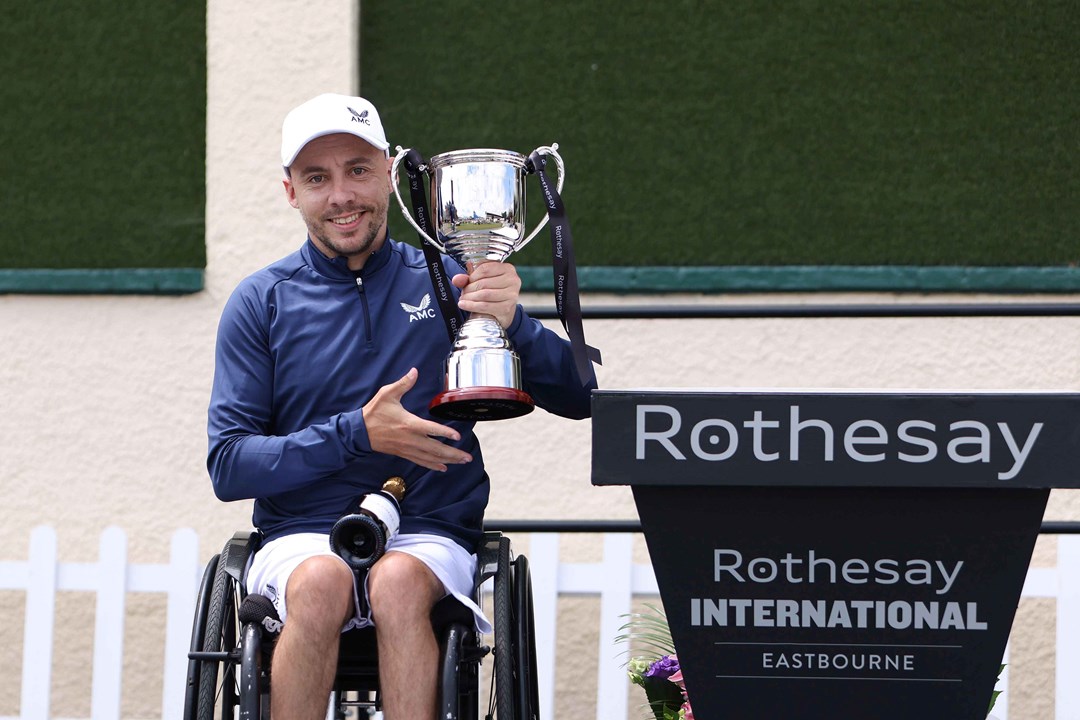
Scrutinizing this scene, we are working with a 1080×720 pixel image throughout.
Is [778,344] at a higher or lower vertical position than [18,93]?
lower

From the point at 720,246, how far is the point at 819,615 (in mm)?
2664

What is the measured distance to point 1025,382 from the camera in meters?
4.48

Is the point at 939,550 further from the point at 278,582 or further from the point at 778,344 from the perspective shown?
the point at 778,344

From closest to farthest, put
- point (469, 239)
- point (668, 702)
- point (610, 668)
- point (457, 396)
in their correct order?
point (457, 396), point (469, 239), point (668, 702), point (610, 668)

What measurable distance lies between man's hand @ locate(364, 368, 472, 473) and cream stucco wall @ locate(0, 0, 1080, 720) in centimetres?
195

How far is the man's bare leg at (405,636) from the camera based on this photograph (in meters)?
2.49

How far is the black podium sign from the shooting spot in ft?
6.61

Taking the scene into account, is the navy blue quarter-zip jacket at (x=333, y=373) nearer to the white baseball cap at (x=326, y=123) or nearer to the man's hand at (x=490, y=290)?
the man's hand at (x=490, y=290)

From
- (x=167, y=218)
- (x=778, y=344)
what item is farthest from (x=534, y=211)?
(x=167, y=218)

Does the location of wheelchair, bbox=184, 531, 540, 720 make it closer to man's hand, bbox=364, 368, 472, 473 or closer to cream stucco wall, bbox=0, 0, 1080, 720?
man's hand, bbox=364, 368, 472, 473

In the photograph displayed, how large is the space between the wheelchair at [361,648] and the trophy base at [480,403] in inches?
10.7

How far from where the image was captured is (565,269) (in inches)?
109

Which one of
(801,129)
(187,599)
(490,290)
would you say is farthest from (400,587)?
(801,129)

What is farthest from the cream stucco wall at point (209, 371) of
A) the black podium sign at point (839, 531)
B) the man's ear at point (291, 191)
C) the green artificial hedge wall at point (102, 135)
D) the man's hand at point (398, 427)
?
the black podium sign at point (839, 531)
